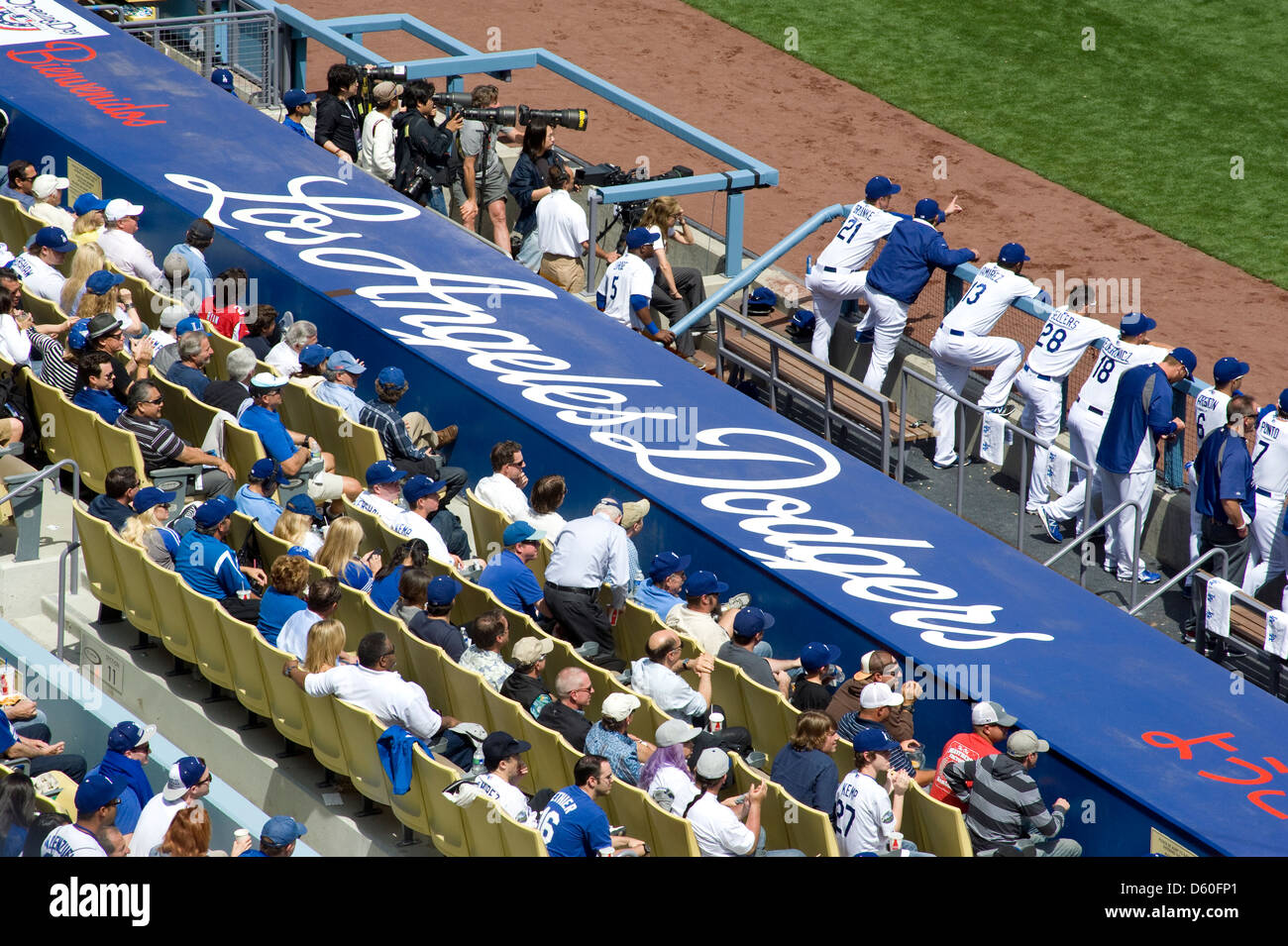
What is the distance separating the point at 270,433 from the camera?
10.5 metres

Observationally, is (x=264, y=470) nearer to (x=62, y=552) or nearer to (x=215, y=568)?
(x=215, y=568)

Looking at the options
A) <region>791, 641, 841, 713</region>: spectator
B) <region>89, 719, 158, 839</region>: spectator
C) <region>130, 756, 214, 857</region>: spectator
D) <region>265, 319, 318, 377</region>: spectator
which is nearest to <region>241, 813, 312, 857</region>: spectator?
<region>130, 756, 214, 857</region>: spectator

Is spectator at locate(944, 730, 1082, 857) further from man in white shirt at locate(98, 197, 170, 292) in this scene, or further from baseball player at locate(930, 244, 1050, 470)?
man in white shirt at locate(98, 197, 170, 292)

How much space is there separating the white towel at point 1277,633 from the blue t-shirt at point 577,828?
4013 mm

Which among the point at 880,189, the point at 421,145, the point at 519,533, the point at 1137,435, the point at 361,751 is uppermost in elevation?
the point at 880,189

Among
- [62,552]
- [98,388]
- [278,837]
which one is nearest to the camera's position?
[278,837]

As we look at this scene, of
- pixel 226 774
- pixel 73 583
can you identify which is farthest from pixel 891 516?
pixel 73 583

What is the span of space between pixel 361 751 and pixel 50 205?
6.10m

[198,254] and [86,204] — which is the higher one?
[86,204]

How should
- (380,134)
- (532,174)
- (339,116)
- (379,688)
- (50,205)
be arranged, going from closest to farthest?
(379,688)
(50,205)
(532,174)
(380,134)
(339,116)

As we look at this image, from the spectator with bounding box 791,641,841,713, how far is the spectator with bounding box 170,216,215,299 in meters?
5.05

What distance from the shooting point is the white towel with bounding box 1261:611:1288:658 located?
9820 mm

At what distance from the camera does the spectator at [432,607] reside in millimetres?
8945

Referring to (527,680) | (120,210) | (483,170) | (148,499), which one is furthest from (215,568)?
(483,170)
